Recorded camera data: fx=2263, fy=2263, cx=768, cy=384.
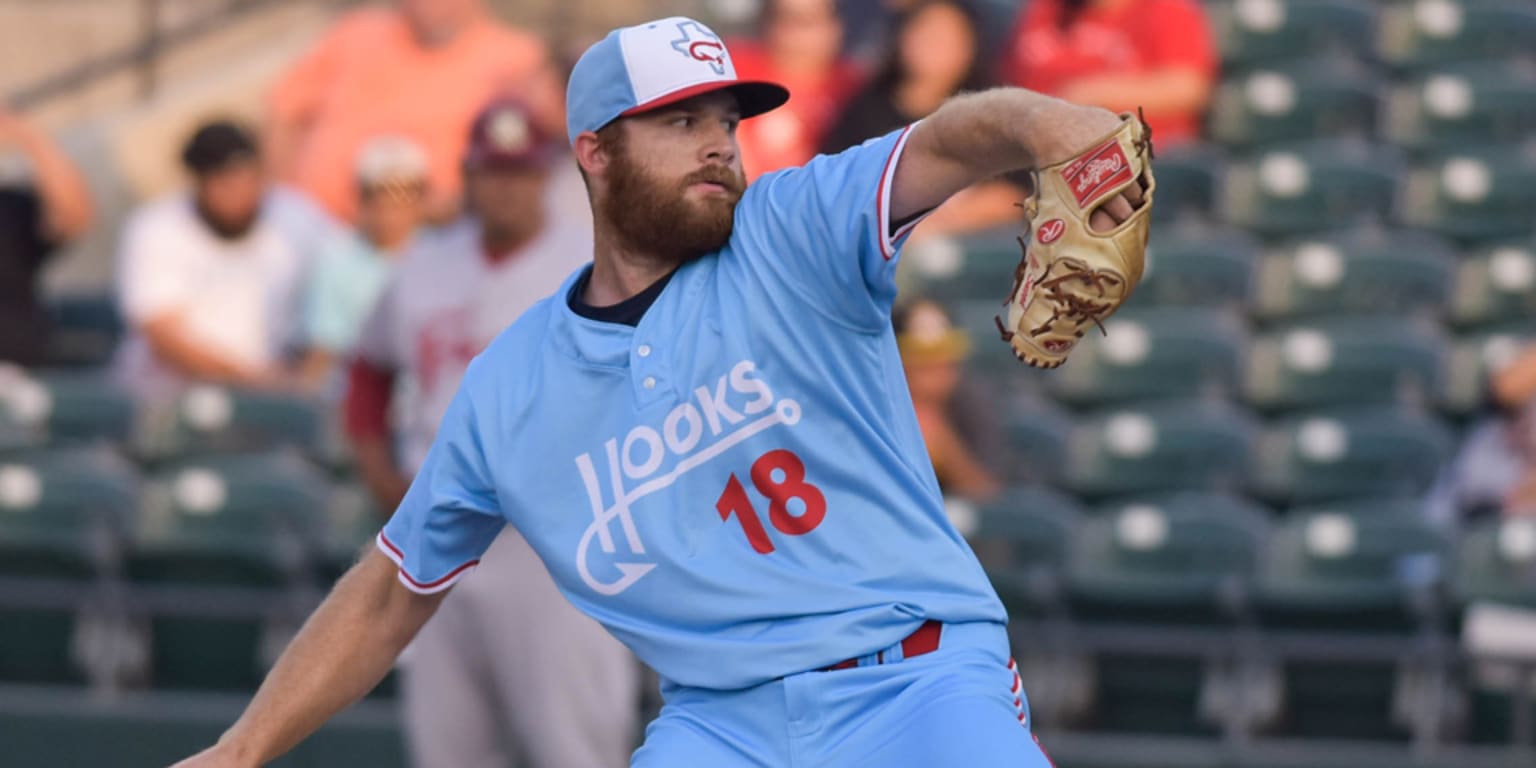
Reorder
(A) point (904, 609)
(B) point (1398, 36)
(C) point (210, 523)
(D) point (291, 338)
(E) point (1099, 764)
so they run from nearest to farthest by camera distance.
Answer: (A) point (904, 609), (E) point (1099, 764), (C) point (210, 523), (D) point (291, 338), (B) point (1398, 36)

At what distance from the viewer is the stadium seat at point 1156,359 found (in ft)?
25.3

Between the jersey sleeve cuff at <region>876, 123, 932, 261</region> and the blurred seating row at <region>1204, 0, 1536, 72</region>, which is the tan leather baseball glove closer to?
the jersey sleeve cuff at <region>876, 123, 932, 261</region>

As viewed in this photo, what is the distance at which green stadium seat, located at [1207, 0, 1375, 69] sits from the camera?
31.7 ft

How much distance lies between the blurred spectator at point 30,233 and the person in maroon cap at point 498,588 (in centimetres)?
313

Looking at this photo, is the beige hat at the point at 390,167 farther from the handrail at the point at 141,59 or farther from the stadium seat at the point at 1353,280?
the handrail at the point at 141,59

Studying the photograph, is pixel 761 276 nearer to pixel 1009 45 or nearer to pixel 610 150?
pixel 610 150

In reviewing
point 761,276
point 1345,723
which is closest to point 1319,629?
point 1345,723

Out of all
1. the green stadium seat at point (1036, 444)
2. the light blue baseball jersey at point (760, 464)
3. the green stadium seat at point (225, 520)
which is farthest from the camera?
the green stadium seat at point (1036, 444)

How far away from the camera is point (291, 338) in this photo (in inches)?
320

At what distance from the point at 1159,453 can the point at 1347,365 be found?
33.7 inches

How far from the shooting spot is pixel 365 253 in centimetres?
801

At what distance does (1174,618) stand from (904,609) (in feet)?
12.5

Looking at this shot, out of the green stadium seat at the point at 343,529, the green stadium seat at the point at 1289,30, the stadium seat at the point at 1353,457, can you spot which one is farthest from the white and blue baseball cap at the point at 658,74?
the green stadium seat at the point at 1289,30

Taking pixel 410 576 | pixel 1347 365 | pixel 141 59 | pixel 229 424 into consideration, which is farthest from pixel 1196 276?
pixel 141 59
